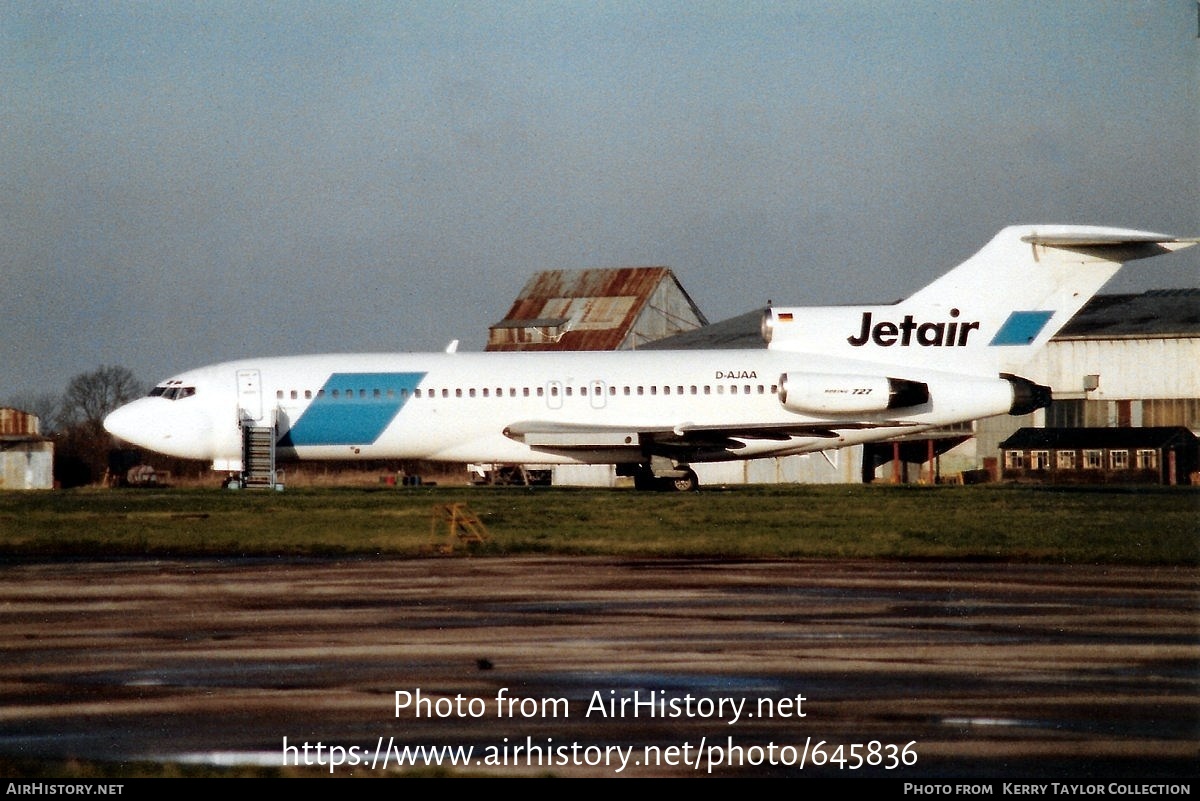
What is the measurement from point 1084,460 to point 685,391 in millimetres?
22567

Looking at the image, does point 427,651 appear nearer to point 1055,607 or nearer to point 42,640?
point 42,640

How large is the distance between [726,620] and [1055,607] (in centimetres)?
326

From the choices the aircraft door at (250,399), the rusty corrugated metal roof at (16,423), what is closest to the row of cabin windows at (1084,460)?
the aircraft door at (250,399)

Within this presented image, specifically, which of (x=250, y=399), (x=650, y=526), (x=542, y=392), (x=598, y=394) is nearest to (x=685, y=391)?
(x=598, y=394)

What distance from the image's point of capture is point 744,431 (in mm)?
33219

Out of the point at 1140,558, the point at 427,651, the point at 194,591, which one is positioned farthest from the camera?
the point at 1140,558

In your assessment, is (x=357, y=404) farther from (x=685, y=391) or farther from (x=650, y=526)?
(x=650, y=526)

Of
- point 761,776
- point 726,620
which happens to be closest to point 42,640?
point 726,620

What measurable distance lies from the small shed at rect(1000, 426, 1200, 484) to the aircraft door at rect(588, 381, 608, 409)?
22042 millimetres

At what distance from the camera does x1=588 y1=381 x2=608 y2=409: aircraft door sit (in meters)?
34.4

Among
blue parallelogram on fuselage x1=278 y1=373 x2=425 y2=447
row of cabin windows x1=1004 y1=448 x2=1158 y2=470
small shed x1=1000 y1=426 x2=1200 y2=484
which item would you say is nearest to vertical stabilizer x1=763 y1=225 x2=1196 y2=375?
blue parallelogram on fuselage x1=278 y1=373 x2=425 y2=447

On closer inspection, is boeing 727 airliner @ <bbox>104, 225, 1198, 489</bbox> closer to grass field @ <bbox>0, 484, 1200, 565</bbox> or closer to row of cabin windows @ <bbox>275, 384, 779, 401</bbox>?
row of cabin windows @ <bbox>275, 384, 779, 401</bbox>

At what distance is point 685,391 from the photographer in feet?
113

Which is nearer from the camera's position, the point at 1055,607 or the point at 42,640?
the point at 42,640
